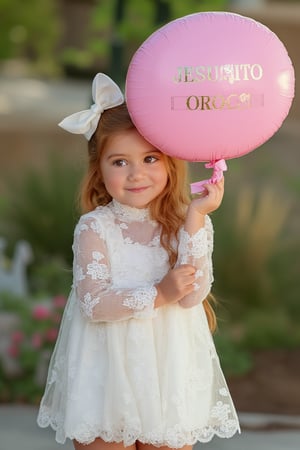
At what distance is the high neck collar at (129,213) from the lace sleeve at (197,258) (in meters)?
0.15

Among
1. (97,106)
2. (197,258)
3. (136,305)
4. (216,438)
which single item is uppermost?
(97,106)

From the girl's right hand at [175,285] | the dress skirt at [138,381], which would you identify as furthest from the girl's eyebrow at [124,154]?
the dress skirt at [138,381]

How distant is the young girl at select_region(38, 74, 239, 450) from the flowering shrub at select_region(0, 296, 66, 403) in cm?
209

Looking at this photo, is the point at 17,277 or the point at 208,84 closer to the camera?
the point at 208,84

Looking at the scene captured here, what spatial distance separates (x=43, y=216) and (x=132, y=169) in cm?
379

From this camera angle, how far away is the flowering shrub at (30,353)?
→ 18.4 ft

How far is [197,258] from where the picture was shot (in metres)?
3.41

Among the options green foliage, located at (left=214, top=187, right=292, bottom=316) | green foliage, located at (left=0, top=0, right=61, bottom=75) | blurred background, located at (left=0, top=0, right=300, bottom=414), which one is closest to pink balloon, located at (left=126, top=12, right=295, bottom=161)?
blurred background, located at (left=0, top=0, right=300, bottom=414)

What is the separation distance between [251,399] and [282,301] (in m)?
1.22

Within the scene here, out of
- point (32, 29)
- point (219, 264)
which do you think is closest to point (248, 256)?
point (219, 264)

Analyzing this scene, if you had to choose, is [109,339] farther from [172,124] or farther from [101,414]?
[172,124]

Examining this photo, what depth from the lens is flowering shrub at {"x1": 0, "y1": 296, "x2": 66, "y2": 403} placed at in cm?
561

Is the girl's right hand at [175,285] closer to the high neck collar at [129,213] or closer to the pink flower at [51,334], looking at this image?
the high neck collar at [129,213]

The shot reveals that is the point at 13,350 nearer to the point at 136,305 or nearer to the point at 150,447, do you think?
the point at 150,447
